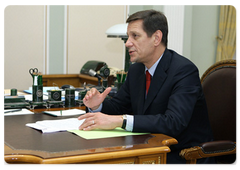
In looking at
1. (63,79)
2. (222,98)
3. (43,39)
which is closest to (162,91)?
(222,98)

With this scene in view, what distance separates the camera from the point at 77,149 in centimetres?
151

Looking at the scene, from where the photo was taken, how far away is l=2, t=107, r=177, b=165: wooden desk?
1.44 m

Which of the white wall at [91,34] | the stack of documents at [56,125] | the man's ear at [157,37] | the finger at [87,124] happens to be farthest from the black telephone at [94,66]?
the finger at [87,124]

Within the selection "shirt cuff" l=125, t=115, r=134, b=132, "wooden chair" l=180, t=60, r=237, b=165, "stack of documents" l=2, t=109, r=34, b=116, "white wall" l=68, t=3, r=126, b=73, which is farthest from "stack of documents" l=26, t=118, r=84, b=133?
"white wall" l=68, t=3, r=126, b=73

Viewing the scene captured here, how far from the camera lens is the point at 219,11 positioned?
6.74m

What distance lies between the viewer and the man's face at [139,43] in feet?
7.38

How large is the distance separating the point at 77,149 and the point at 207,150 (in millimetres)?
922

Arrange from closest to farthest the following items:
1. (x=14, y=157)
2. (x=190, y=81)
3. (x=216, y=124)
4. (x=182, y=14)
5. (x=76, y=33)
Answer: (x=14, y=157)
(x=190, y=81)
(x=216, y=124)
(x=182, y=14)
(x=76, y=33)

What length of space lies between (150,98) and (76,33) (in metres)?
4.43

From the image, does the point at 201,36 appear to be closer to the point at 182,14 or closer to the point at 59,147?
the point at 182,14

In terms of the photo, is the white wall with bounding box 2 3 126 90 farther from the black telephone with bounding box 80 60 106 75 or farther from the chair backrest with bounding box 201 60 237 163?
the chair backrest with bounding box 201 60 237 163

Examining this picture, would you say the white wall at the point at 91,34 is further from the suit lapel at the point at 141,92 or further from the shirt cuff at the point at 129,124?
the shirt cuff at the point at 129,124

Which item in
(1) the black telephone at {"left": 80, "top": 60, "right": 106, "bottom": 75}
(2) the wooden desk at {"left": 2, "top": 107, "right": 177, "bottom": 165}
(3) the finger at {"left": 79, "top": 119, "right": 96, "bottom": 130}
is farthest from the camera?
(1) the black telephone at {"left": 80, "top": 60, "right": 106, "bottom": 75}

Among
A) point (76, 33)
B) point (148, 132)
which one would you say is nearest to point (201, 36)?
point (76, 33)
